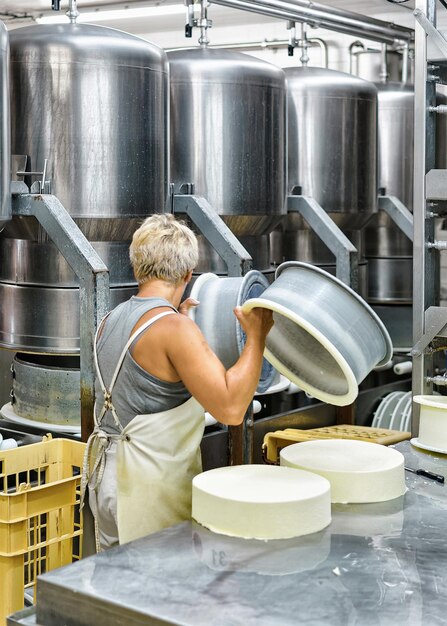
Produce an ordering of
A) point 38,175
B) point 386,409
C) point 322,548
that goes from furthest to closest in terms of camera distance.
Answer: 1. point 386,409
2. point 38,175
3. point 322,548

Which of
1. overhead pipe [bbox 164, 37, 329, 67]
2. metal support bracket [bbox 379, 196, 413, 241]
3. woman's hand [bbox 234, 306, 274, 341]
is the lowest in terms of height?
woman's hand [bbox 234, 306, 274, 341]

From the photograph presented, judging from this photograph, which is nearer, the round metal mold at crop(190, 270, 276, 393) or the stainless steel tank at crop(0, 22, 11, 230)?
the round metal mold at crop(190, 270, 276, 393)

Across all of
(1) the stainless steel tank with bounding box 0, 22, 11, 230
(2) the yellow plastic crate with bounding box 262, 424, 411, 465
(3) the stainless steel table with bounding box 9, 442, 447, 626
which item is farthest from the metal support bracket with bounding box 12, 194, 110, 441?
(3) the stainless steel table with bounding box 9, 442, 447, 626

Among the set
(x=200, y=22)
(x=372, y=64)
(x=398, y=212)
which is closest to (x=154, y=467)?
(x=200, y=22)

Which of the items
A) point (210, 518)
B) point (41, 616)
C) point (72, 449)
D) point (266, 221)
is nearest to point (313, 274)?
point (210, 518)

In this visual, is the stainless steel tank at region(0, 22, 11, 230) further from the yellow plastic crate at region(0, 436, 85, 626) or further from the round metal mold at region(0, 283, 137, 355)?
the yellow plastic crate at region(0, 436, 85, 626)

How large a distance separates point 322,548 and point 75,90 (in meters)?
2.51

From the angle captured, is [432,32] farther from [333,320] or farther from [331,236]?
[331,236]

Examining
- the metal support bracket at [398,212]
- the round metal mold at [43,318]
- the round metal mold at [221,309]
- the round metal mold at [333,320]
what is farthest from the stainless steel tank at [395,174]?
the round metal mold at [333,320]

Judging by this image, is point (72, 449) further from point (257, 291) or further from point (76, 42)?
point (76, 42)

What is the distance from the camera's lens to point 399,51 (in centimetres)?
675

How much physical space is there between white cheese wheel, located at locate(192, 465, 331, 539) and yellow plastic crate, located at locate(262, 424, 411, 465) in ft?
6.00

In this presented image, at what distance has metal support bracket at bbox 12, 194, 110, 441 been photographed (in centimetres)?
360

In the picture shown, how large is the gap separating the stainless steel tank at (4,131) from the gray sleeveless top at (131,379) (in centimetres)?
137
